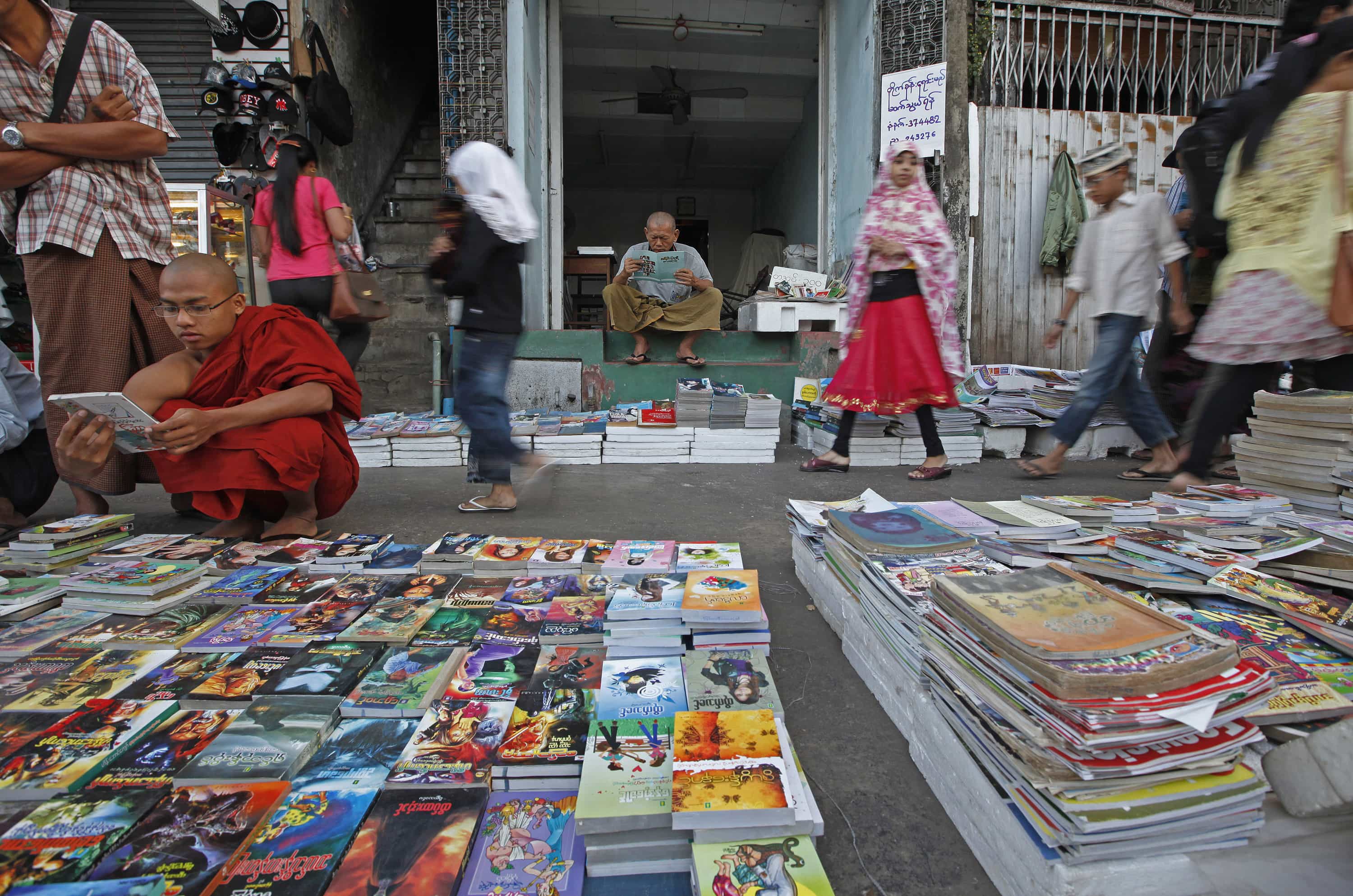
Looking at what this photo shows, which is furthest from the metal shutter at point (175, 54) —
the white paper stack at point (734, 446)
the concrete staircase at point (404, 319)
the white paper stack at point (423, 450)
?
the white paper stack at point (734, 446)

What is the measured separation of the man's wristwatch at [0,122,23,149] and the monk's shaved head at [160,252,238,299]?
703 millimetres

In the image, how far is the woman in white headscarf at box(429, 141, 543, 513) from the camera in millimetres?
2840

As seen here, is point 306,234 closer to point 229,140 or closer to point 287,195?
point 287,195

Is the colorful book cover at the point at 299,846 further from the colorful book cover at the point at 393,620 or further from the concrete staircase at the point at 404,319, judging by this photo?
the concrete staircase at the point at 404,319

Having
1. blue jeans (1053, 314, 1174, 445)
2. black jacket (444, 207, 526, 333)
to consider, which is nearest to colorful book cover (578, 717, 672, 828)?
black jacket (444, 207, 526, 333)

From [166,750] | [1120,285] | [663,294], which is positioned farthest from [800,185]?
[166,750]

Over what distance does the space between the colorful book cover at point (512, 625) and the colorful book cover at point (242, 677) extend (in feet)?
1.45

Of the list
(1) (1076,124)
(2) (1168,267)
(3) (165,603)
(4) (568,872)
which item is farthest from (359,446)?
(1) (1076,124)

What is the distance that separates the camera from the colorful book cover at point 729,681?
1359 mm

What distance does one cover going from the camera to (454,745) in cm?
124

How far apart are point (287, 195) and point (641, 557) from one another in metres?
3.21

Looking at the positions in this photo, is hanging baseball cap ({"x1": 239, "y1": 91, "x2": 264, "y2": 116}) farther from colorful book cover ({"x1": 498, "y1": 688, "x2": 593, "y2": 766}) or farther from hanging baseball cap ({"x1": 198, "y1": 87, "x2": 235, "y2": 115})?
colorful book cover ({"x1": 498, "y1": 688, "x2": 593, "y2": 766})

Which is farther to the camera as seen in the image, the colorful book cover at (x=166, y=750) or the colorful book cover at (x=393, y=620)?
the colorful book cover at (x=393, y=620)

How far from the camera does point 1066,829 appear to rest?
0.92m
